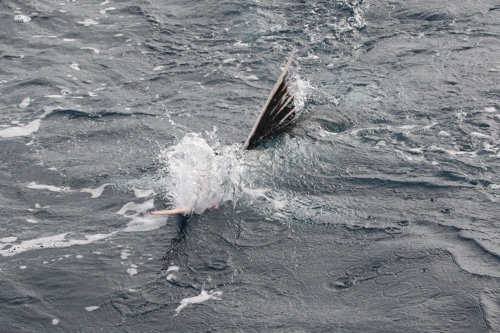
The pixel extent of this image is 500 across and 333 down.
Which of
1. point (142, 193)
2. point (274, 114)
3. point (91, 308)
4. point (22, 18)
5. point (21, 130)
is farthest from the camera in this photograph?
point (22, 18)

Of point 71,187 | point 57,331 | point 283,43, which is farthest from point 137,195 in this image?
point 283,43

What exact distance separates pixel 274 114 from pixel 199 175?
1694 mm

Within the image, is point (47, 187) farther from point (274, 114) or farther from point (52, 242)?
point (274, 114)

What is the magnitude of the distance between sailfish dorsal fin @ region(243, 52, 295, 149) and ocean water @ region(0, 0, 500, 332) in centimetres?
23

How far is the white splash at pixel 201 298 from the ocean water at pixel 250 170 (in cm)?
2

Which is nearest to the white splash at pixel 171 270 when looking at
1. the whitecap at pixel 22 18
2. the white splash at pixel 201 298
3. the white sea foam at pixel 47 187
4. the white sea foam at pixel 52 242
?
the white splash at pixel 201 298

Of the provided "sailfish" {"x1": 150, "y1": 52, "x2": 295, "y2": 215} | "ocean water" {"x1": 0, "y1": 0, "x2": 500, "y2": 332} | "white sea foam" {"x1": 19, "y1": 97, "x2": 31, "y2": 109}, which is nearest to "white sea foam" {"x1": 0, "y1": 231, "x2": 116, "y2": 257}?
"ocean water" {"x1": 0, "y1": 0, "x2": 500, "y2": 332}

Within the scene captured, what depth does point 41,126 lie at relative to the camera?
462 inches

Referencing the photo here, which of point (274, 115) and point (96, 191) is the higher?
point (274, 115)

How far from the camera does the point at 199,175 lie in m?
9.62

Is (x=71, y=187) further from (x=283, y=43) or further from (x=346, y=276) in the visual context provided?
(x=283, y=43)

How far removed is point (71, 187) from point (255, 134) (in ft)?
9.13

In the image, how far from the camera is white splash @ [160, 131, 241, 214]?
9453 mm

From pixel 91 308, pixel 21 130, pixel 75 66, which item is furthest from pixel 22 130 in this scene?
pixel 91 308
